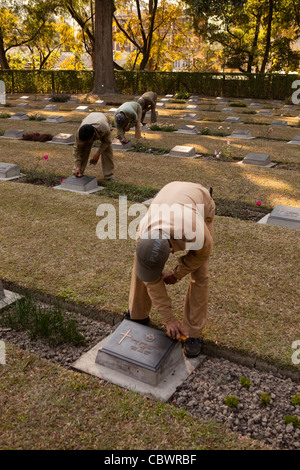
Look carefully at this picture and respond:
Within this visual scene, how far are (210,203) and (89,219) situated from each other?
3180mm

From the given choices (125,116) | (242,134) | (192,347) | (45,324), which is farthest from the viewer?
(242,134)

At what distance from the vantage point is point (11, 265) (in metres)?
4.60

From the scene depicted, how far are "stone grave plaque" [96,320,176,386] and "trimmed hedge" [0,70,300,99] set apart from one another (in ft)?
77.8

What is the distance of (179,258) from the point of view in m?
2.90

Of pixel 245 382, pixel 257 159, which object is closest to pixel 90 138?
pixel 257 159

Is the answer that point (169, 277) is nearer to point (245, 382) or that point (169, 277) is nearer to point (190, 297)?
point (190, 297)

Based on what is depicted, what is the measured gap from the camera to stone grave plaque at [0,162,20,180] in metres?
7.93

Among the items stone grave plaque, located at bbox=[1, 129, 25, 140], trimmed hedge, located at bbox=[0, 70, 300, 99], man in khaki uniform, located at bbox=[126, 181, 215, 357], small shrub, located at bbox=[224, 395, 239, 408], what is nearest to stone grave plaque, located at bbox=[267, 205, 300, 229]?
man in khaki uniform, located at bbox=[126, 181, 215, 357]

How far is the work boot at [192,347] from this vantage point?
3283 millimetres

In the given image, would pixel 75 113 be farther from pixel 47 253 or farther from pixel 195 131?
pixel 47 253

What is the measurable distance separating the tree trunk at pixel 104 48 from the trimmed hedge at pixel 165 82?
392cm

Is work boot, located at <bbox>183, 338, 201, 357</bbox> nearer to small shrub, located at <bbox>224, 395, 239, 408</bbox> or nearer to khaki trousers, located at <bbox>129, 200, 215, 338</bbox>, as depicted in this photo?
khaki trousers, located at <bbox>129, 200, 215, 338</bbox>

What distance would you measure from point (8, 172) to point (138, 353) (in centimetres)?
597

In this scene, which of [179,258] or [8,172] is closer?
[179,258]
